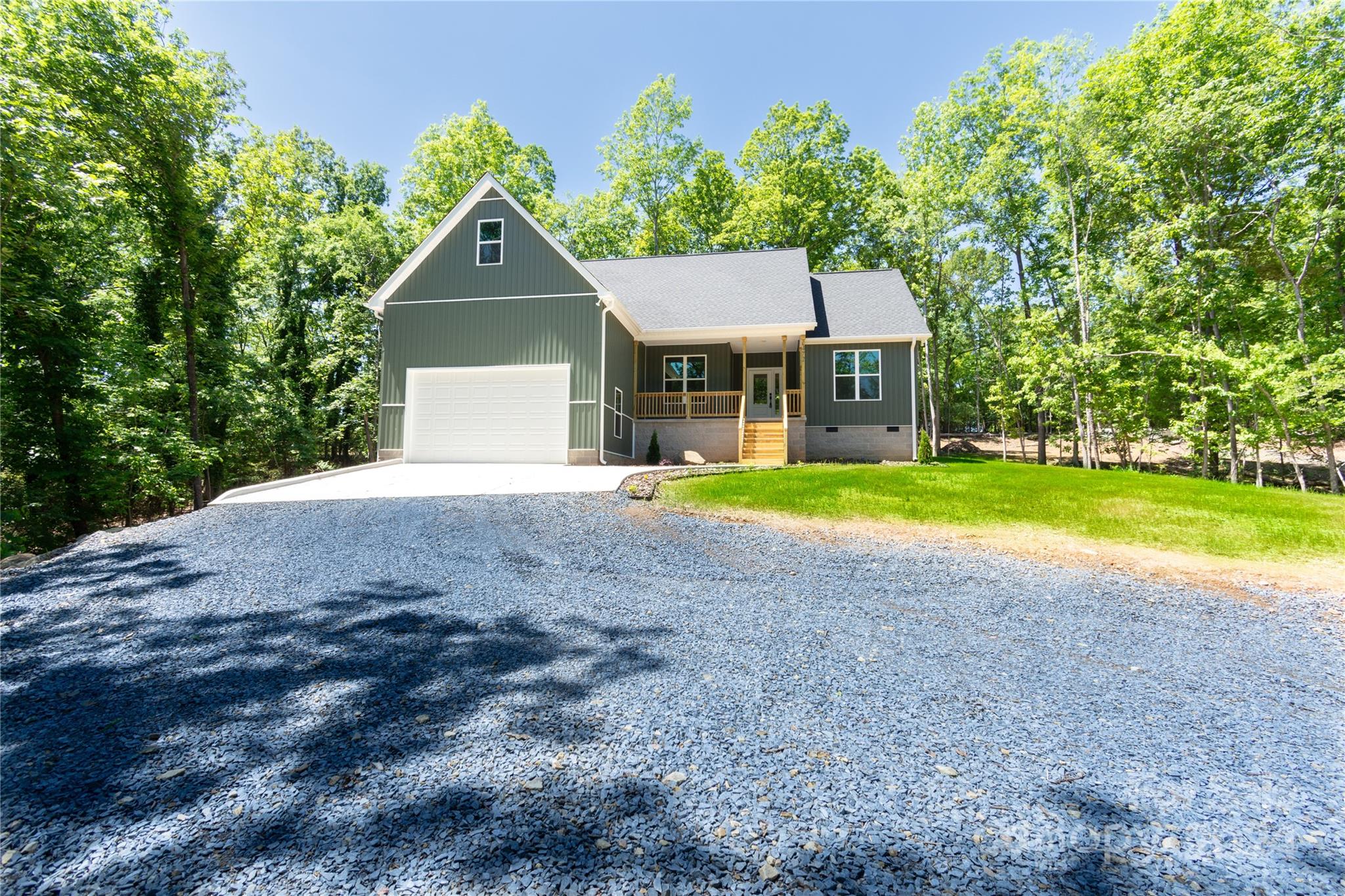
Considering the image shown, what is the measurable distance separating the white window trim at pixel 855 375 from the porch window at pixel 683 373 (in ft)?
13.7

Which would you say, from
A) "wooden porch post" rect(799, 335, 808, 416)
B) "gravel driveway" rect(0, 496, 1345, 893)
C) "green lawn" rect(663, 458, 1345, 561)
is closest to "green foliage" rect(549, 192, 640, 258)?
"wooden porch post" rect(799, 335, 808, 416)

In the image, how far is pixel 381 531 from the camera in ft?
23.3

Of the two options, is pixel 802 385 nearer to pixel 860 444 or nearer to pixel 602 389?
pixel 860 444

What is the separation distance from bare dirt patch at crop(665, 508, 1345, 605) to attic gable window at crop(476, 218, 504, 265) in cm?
998

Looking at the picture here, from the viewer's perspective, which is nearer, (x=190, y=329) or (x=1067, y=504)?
(x=1067, y=504)

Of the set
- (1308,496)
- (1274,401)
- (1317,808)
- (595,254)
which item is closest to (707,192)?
(595,254)

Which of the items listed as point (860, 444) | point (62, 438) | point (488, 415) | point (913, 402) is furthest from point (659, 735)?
point (62, 438)

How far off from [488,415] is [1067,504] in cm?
1273

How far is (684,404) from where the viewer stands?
16688 mm

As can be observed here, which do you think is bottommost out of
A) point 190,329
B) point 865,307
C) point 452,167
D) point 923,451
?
point 923,451

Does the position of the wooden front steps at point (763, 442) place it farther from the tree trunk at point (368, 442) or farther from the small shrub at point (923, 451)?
the tree trunk at point (368, 442)

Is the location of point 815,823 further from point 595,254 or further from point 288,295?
point 595,254

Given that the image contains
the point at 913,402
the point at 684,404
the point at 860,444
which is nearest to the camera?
the point at 684,404

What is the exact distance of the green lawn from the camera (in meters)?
7.47
